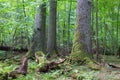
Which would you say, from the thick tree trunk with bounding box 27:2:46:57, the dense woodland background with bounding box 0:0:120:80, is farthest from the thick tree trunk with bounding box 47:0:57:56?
the thick tree trunk with bounding box 27:2:46:57

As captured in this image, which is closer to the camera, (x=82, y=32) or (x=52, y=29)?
(x=82, y=32)

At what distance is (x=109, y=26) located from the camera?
23141mm

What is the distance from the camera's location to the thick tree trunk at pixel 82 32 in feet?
29.8

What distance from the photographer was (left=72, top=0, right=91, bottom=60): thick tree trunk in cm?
910

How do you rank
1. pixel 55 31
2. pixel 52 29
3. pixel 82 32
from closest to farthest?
1. pixel 82 32
2. pixel 52 29
3. pixel 55 31

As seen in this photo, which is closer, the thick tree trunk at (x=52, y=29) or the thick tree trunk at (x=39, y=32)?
the thick tree trunk at (x=39, y=32)

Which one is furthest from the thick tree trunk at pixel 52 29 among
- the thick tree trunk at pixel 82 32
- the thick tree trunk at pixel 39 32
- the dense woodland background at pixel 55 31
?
the thick tree trunk at pixel 82 32

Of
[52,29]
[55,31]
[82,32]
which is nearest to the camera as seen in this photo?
[82,32]

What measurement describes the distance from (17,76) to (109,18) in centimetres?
1478

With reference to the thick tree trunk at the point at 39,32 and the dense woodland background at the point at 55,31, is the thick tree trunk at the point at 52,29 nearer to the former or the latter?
the dense woodland background at the point at 55,31

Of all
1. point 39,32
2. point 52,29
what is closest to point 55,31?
point 52,29

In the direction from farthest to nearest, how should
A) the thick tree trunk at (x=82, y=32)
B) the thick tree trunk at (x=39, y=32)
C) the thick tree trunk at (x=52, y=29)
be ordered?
1. the thick tree trunk at (x=52, y=29)
2. the thick tree trunk at (x=39, y=32)
3. the thick tree trunk at (x=82, y=32)

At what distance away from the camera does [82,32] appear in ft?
30.8

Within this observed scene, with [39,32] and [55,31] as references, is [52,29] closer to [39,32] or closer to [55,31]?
[55,31]
